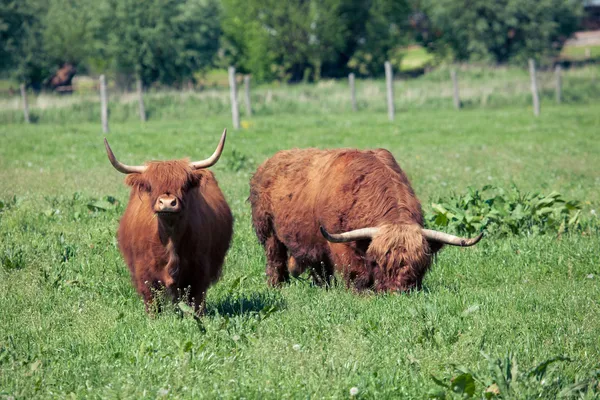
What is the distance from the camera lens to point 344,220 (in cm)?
797

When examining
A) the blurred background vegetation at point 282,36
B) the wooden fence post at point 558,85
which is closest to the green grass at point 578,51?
the blurred background vegetation at point 282,36

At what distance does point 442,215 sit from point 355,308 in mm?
3380

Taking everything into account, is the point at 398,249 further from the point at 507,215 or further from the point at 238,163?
the point at 238,163

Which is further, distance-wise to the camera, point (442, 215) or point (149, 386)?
point (442, 215)

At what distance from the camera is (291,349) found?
578 centimetres

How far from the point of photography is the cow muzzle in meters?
6.23

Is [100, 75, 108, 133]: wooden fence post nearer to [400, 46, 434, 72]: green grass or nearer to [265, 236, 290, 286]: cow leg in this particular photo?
[265, 236, 290, 286]: cow leg

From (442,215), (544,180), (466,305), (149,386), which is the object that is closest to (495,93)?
(544,180)

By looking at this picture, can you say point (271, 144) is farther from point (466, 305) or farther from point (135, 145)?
point (466, 305)

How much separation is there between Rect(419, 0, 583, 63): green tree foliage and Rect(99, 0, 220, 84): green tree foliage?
19.7 metres

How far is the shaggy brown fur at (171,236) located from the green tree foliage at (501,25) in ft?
189

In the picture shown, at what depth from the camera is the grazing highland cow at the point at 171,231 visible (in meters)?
6.51

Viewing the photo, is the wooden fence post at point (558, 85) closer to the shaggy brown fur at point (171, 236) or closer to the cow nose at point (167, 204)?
the shaggy brown fur at point (171, 236)

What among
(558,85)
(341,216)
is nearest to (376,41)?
(558,85)
